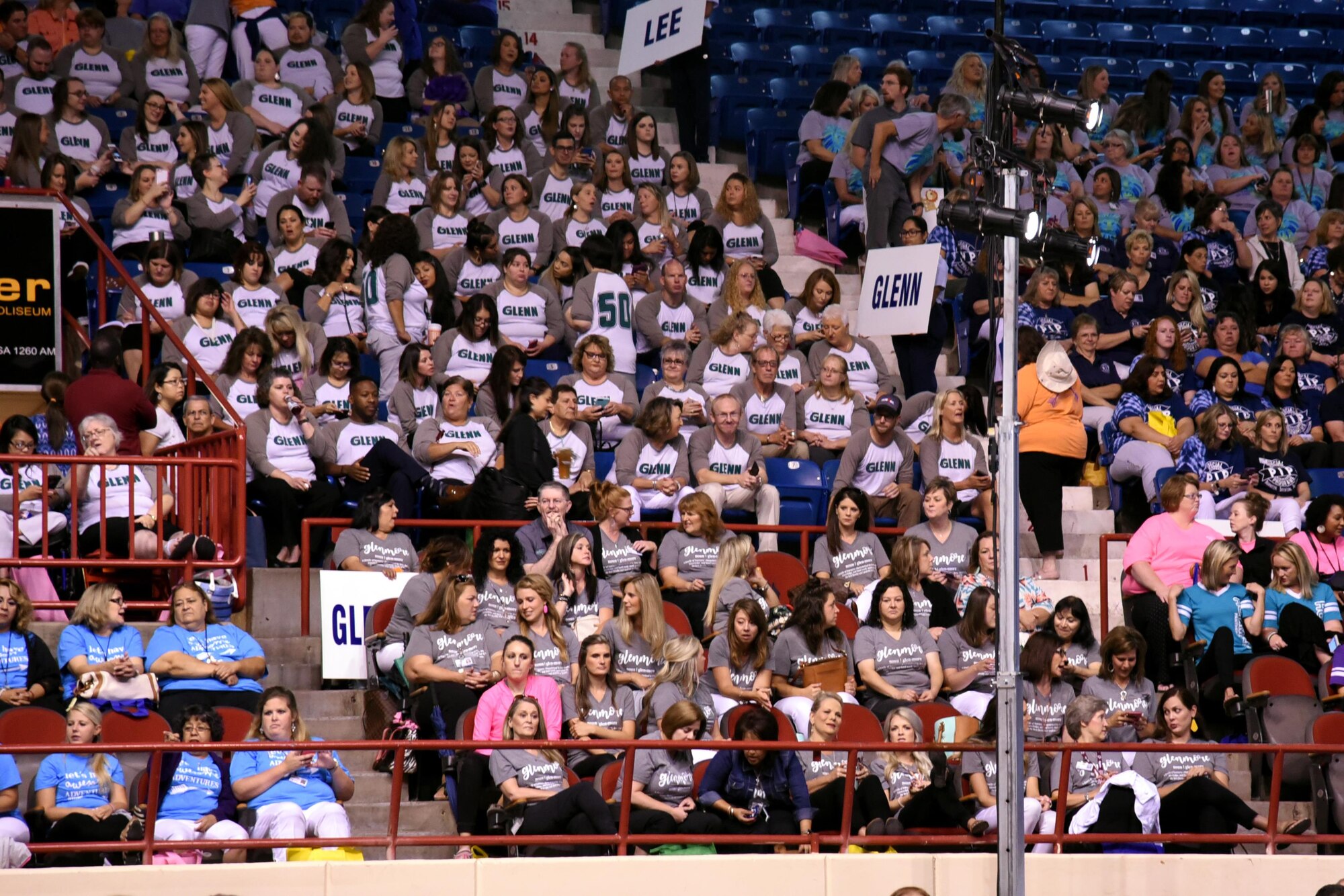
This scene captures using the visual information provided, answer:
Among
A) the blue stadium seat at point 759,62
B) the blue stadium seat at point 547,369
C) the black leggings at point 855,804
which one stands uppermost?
the blue stadium seat at point 759,62

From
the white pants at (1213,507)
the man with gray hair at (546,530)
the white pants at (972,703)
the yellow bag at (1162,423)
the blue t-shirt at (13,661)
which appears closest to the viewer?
the blue t-shirt at (13,661)

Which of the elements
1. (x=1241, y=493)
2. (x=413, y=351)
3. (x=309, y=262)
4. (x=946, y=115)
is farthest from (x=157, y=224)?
(x=1241, y=493)

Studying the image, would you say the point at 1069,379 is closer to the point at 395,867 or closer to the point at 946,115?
the point at 946,115

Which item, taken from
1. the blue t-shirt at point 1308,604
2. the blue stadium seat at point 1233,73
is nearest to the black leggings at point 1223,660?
the blue t-shirt at point 1308,604

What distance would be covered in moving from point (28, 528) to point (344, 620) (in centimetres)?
171

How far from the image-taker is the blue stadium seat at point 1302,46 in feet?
61.6

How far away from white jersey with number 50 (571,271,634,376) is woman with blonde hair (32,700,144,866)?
4894 millimetres

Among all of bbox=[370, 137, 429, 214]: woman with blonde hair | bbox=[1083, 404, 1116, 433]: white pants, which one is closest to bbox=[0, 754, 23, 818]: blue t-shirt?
bbox=[370, 137, 429, 214]: woman with blonde hair

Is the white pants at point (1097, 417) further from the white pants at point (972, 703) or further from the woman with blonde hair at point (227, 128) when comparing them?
the woman with blonde hair at point (227, 128)

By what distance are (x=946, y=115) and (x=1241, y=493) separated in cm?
363

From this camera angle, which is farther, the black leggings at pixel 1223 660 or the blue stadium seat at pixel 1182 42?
the blue stadium seat at pixel 1182 42

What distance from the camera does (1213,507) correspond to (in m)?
12.3

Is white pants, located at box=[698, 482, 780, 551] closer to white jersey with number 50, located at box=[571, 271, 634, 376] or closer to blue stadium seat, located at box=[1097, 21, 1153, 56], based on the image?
white jersey with number 50, located at box=[571, 271, 634, 376]

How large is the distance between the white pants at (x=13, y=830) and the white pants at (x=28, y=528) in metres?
1.88
